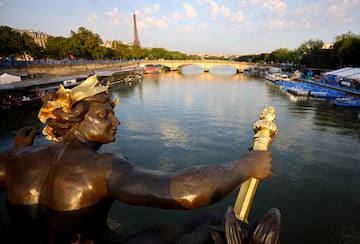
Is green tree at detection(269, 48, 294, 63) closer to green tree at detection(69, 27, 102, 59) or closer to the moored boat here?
the moored boat

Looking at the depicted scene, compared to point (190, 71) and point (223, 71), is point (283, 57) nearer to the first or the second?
point (223, 71)

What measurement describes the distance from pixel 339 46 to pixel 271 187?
50765mm

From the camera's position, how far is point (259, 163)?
5.11 feet

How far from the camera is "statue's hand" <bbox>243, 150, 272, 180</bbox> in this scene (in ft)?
5.02

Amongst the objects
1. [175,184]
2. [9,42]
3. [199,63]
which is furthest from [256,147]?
[199,63]

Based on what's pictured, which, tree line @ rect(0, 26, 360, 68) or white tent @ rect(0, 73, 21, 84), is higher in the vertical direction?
tree line @ rect(0, 26, 360, 68)

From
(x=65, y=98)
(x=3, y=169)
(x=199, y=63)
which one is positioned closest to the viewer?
(x=65, y=98)

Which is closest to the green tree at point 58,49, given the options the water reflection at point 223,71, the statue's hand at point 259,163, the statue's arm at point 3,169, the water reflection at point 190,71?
the water reflection at point 190,71

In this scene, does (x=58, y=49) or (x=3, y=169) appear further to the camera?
(x=58, y=49)

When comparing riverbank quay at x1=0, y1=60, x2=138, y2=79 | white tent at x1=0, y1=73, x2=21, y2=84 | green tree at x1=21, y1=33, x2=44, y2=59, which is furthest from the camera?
green tree at x1=21, y1=33, x2=44, y2=59

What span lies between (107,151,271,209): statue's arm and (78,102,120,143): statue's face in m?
0.42

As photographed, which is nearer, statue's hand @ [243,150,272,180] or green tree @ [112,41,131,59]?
statue's hand @ [243,150,272,180]

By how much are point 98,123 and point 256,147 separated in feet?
3.91

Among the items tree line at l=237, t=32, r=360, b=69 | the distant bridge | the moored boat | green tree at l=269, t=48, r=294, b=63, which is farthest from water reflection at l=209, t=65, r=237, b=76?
the moored boat
